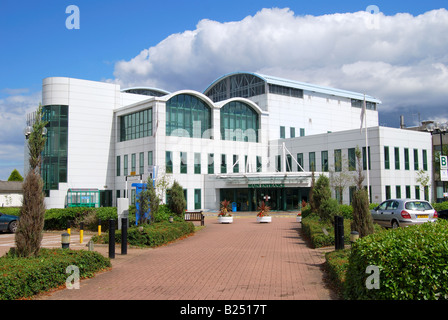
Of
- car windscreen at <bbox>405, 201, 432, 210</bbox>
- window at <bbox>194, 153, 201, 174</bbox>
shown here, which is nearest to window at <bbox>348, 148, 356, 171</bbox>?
window at <bbox>194, 153, 201, 174</bbox>

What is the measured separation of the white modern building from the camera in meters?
43.0

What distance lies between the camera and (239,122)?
2041 inches

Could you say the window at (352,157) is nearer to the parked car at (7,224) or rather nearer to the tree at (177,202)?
the tree at (177,202)

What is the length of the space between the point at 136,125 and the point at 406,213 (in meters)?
35.6

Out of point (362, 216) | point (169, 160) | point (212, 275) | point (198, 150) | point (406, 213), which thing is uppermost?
point (198, 150)

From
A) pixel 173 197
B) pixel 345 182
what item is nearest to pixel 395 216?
Result: pixel 173 197

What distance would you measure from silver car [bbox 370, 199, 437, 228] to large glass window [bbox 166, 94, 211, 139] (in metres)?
29.6

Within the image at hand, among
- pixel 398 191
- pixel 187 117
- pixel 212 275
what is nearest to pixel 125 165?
pixel 187 117

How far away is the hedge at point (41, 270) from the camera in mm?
7516

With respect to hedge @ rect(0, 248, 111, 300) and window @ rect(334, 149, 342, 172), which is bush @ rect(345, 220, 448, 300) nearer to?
hedge @ rect(0, 248, 111, 300)

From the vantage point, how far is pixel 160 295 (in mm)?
7906

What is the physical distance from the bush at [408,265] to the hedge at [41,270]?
19.3ft

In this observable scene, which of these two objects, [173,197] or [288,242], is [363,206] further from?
[173,197]

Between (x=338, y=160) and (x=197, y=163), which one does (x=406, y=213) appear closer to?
(x=338, y=160)
